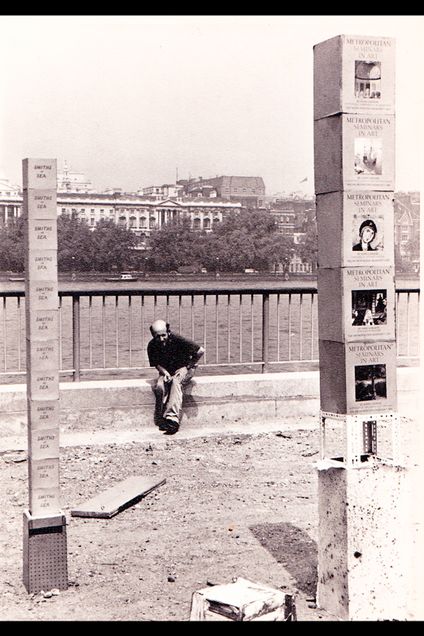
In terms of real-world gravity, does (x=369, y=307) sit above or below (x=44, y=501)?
above

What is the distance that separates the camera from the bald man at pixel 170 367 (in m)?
10.8

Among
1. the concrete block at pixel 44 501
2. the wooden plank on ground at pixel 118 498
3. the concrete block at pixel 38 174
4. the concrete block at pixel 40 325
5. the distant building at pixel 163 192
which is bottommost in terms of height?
the wooden plank on ground at pixel 118 498

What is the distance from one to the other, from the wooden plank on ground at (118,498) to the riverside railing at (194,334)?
4.62ft

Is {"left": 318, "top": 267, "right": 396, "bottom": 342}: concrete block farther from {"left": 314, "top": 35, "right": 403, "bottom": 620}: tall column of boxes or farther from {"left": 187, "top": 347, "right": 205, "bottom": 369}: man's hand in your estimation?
{"left": 187, "top": 347, "right": 205, "bottom": 369}: man's hand

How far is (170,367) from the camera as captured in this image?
11.1 m

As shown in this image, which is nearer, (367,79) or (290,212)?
(367,79)

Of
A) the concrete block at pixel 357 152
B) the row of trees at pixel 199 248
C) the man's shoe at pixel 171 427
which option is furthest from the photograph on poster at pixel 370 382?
the row of trees at pixel 199 248

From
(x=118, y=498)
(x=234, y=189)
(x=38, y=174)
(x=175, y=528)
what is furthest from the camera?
(x=234, y=189)

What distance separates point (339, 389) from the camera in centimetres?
519

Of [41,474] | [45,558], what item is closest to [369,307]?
[41,474]

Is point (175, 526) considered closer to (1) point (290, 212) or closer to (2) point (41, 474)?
(2) point (41, 474)

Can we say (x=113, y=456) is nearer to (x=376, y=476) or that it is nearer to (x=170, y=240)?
(x=376, y=476)

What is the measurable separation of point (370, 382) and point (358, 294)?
0.51 meters

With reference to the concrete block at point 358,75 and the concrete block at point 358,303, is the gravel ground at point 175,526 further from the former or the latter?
the concrete block at point 358,75
